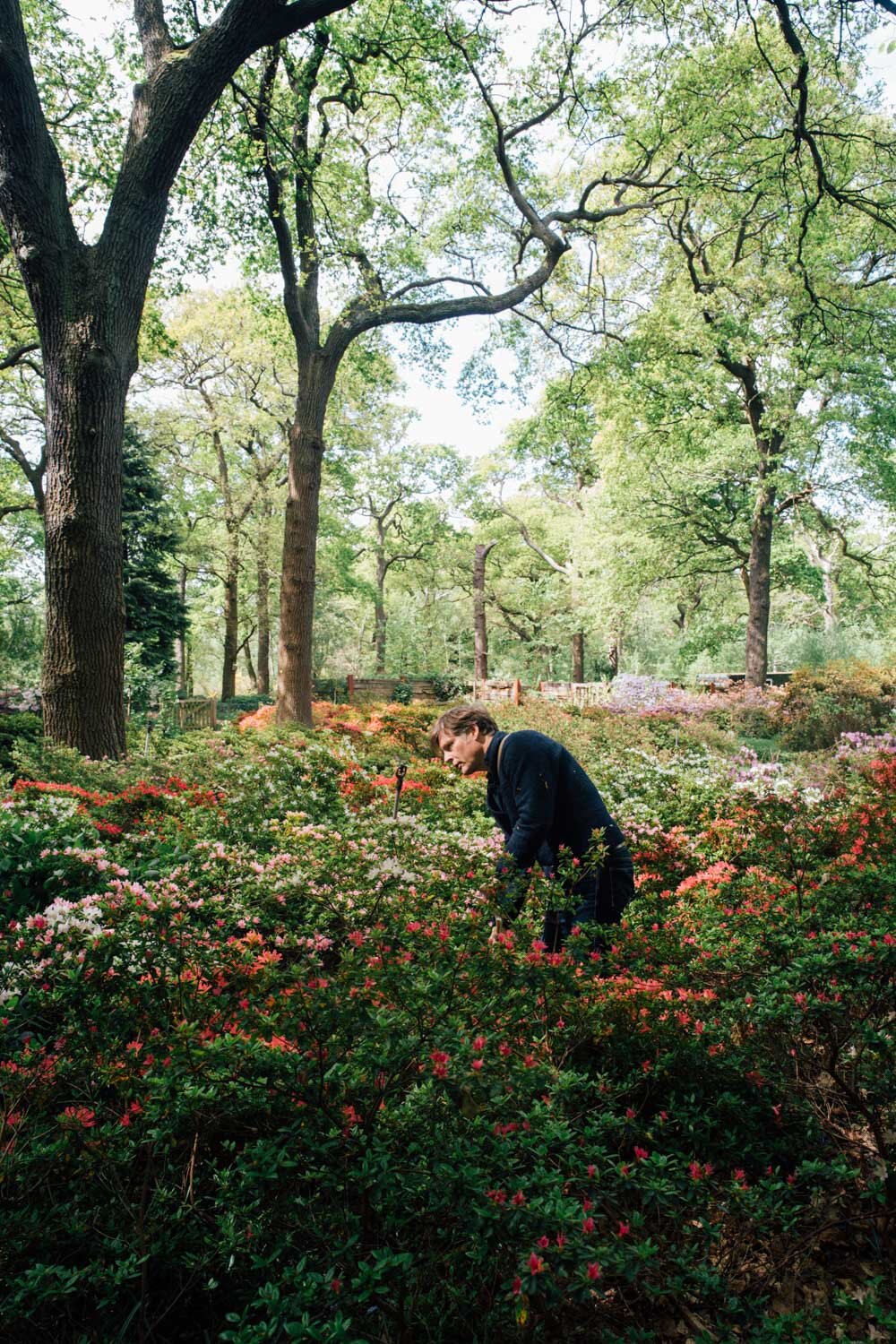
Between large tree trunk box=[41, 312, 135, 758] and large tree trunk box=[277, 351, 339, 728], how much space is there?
437 cm

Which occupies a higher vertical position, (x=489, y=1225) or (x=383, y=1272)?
(x=489, y=1225)

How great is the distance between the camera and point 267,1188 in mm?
1601

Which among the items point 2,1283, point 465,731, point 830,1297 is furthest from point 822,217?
point 2,1283

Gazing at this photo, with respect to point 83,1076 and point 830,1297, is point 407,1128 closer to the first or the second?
point 83,1076

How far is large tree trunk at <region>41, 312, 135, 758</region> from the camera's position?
5645mm

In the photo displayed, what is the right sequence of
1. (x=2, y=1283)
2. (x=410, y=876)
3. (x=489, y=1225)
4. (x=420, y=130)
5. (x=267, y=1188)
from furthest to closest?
(x=420, y=130), (x=410, y=876), (x=267, y=1188), (x=2, y=1283), (x=489, y=1225)

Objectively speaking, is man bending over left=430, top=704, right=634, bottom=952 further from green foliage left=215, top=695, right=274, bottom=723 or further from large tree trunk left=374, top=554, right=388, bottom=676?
large tree trunk left=374, top=554, right=388, bottom=676

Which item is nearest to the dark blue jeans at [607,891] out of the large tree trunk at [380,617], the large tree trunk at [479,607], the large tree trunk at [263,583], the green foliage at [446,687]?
the green foliage at [446,687]

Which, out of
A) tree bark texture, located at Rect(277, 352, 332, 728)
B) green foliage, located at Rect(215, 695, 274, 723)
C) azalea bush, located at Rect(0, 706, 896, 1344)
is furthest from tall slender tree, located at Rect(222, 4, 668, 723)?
green foliage, located at Rect(215, 695, 274, 723)

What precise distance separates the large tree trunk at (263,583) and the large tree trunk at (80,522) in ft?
62.8

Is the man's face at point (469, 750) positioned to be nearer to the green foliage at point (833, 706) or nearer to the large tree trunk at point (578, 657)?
the green foliage at point (833, 706)

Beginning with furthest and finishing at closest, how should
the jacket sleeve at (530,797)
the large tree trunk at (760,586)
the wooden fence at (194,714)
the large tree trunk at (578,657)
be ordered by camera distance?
the large tree trunk at (578,657) → the large tree trunk at (760,586) → the wooden fence at (194,714) → the jacket sleeve at (530,797)

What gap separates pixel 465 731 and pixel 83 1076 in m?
1.90

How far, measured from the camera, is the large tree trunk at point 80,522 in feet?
18.5
